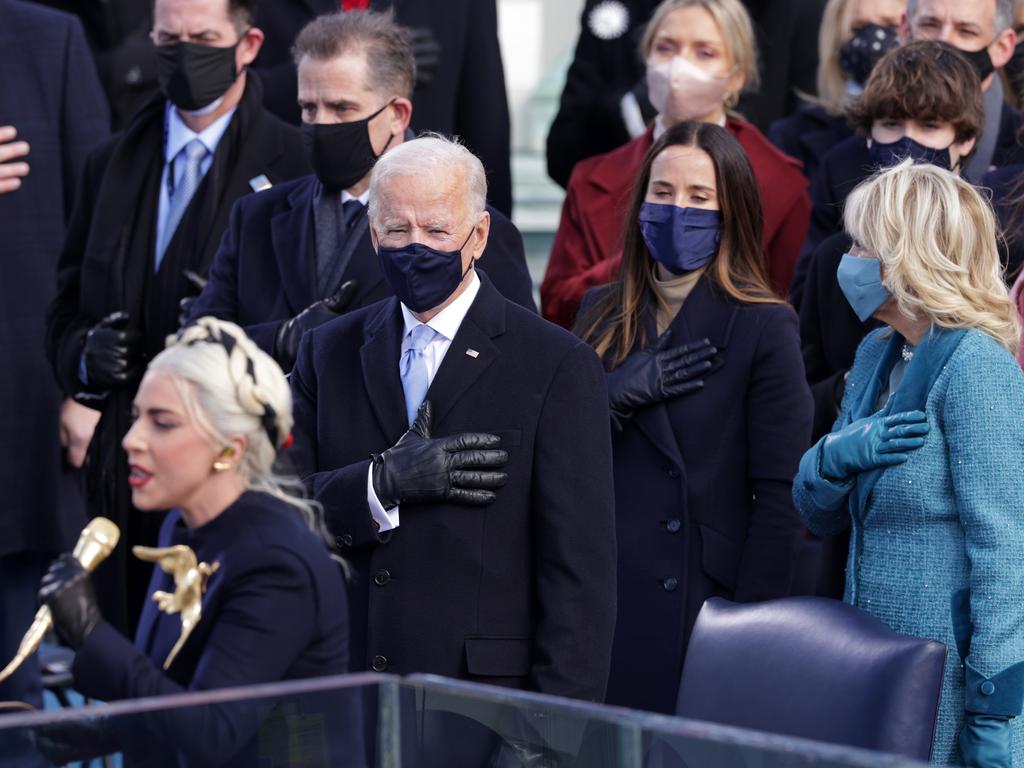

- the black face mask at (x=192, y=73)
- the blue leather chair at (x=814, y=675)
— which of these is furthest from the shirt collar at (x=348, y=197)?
the blue leather chair at (x=814, y=675)

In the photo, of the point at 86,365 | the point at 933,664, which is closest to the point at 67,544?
the point at 86,365

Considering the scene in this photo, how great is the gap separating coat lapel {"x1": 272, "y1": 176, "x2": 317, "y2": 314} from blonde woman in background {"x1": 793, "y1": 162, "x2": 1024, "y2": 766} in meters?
1.27

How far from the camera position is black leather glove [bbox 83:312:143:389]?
4.71 meters

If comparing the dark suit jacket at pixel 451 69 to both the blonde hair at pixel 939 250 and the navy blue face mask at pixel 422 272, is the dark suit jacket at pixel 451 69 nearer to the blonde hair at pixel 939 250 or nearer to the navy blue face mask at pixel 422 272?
the navy blue face mask at pixel 422 272

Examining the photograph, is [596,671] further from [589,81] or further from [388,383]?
[589,81]

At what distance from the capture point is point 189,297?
479 cm

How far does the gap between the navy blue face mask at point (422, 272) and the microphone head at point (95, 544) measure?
1059 millimetres

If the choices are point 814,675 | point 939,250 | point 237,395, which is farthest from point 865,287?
point 237,395

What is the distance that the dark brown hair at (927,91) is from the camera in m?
4.43

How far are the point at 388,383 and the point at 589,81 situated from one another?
296 centimetres

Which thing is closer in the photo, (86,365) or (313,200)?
(313,200)

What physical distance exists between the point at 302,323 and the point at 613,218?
136 centimetres

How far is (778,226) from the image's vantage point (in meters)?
5.08

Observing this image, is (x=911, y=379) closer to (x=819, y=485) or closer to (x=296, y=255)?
(x=819, y=485)
